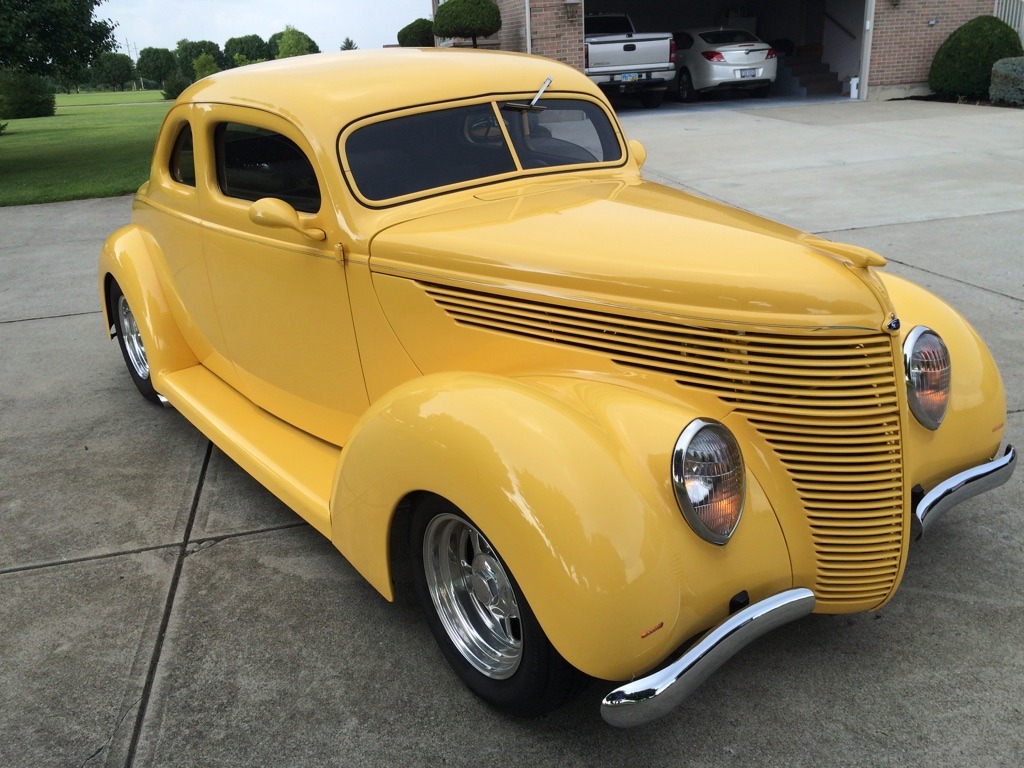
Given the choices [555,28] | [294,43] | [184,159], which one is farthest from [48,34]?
[294,43]

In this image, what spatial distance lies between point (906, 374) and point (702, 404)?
2.53ft

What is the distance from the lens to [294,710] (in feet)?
8.49

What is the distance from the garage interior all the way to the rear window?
239 centimetres

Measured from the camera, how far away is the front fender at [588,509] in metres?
2.08

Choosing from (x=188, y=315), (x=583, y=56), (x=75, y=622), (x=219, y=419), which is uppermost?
(x=583, y=56)

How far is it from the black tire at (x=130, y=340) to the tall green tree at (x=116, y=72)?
258 ft

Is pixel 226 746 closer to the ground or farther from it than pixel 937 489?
closer to the ground

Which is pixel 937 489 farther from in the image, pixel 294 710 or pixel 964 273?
pixel 964 273

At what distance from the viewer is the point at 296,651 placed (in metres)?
2.85

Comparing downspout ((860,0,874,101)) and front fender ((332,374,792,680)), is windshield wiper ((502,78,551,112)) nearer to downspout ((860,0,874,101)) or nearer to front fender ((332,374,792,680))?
front fender ((332,374,792,680))

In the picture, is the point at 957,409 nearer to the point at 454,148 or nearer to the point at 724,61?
the point at 454,148

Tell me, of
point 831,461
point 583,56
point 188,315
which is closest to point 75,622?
point 188,315

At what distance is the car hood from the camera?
7.63ft

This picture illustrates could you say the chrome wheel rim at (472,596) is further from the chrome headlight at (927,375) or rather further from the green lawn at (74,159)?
the green lawn at (74,159)
